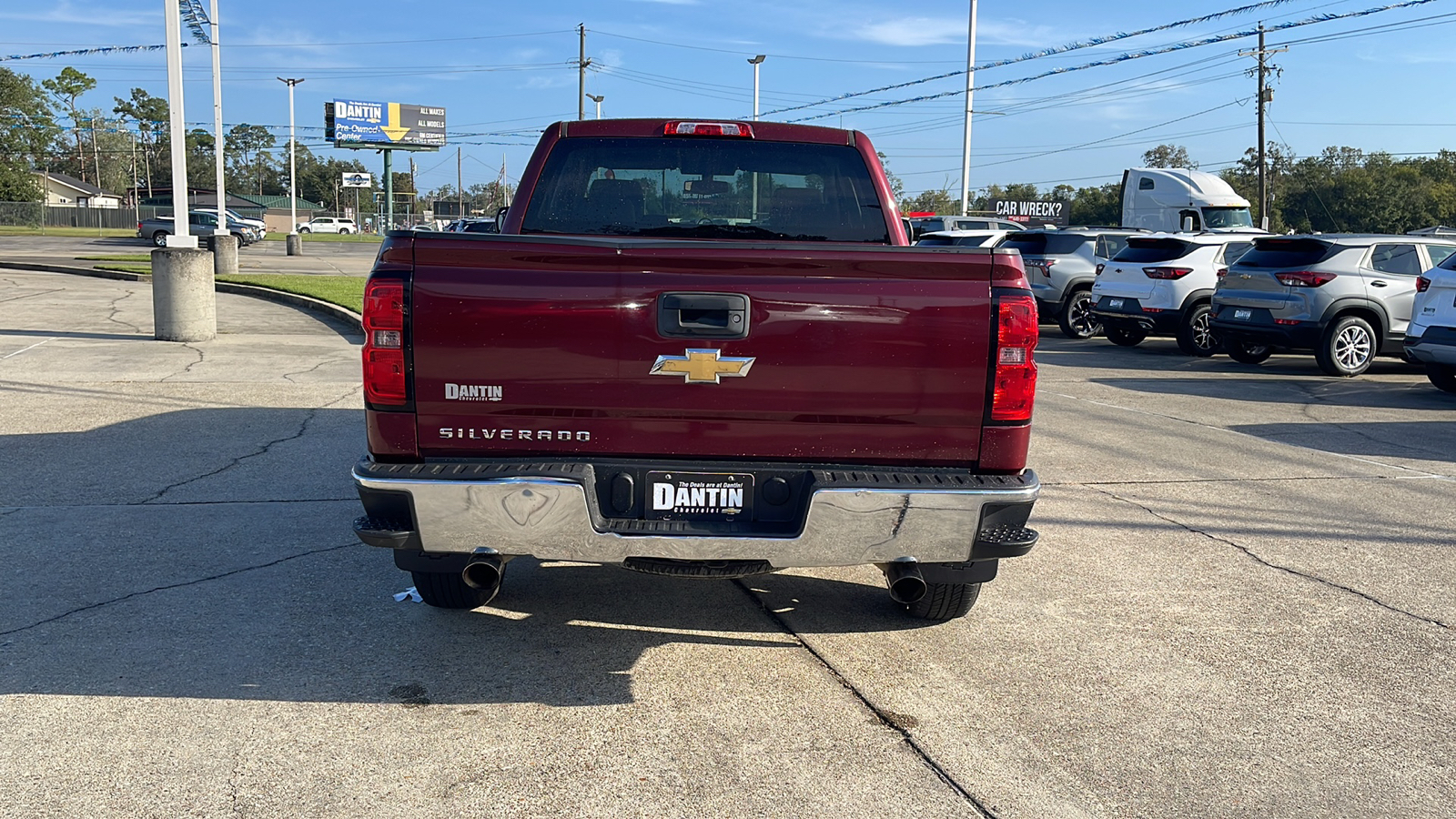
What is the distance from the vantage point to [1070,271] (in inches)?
760

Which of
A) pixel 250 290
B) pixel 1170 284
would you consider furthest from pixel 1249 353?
pixel 250 290

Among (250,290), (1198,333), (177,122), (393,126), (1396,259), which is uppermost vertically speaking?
(393,126)

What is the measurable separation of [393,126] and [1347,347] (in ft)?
262

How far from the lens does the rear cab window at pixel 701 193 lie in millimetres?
5191

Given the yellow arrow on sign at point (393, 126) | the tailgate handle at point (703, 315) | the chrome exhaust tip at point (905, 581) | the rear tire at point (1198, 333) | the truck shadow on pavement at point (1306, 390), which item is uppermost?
the yellow arrow on sign at point (393, 126)

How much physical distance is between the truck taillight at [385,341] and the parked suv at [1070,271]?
1650 centimetres

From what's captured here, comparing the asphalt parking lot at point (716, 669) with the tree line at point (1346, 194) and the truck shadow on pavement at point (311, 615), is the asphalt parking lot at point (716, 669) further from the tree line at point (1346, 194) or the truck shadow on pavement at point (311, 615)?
the tree line at point (1346, 194)

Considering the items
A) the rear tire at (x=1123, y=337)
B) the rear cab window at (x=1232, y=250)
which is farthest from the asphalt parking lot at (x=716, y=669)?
the rear tire at (x=1123, y=337)

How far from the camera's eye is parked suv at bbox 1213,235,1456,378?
13906 millimetres

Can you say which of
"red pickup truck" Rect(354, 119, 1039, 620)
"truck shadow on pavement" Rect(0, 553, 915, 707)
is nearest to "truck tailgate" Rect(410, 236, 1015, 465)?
"red pickup truck" Rect(354, 119, 1039, 620)

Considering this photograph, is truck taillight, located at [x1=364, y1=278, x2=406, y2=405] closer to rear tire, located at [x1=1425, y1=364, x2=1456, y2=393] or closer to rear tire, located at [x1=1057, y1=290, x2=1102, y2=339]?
rear tire, located at [x1=1425, y1=364, x2=1456, y2=393]

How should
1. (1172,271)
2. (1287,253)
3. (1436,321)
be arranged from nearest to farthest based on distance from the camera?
(1436,321) → (1287,253) → (1172,271)

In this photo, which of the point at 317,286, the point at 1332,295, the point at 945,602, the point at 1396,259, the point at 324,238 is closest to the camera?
the point at 945,602

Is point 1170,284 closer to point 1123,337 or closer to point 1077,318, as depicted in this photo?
point 1123,337
